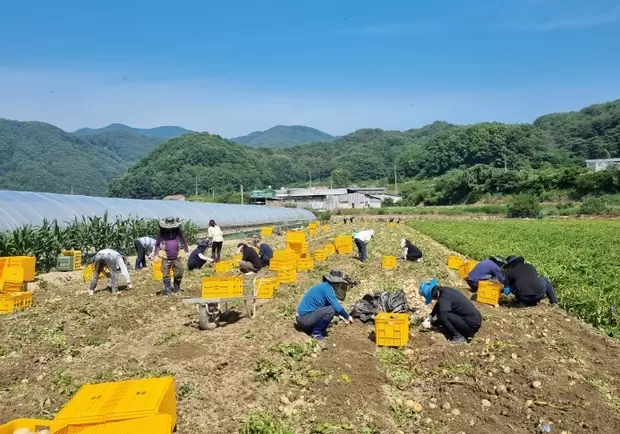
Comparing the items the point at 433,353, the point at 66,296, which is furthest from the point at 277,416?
the point at 66,296

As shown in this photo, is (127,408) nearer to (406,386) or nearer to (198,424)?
(198,424)

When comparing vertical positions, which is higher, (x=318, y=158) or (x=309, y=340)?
(x=318, y=158)

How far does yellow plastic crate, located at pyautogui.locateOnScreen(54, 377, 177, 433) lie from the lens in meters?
4.31

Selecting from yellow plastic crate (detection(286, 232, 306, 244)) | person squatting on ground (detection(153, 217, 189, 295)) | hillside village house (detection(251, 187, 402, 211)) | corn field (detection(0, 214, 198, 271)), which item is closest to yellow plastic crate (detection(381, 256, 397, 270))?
yellow plastic crate (detection(286, 232, 306, 244))

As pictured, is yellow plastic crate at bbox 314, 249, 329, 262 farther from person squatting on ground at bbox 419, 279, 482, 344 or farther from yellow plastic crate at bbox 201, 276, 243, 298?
person squatting on ground at bbox 419, 279, 482, 344

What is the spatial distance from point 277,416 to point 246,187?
115 metres

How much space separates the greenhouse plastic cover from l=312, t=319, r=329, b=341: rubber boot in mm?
16203

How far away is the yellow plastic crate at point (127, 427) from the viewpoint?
4246mm

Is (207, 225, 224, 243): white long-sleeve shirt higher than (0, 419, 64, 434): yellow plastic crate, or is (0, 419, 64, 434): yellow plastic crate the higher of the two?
(207, 225, 224, 243): white long-sleeve shirt

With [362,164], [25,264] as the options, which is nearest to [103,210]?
[25,264]

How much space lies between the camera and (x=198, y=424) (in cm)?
534

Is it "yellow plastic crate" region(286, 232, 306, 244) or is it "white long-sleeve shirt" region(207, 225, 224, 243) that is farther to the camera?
"yellow plastic crate" region(286, 232, 306, 244)

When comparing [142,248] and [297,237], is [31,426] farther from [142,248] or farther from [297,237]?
[297,237]

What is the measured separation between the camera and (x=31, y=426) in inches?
173
